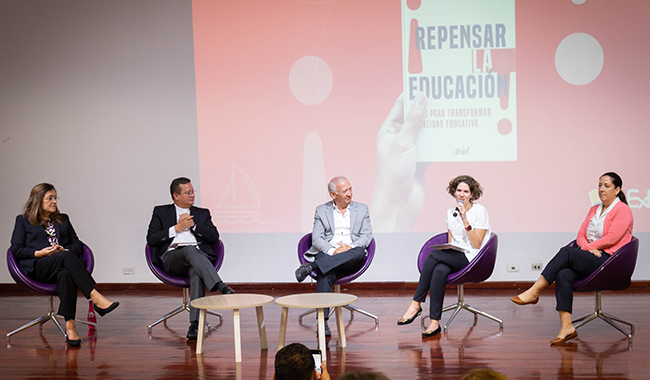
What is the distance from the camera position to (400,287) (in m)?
5.99

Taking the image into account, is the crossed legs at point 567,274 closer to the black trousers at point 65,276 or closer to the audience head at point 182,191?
the audience head at point 182,191

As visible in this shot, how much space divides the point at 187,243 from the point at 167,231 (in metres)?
0.20

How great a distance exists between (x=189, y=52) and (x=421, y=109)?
2.51 meters

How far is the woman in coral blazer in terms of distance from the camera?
3.92 metres

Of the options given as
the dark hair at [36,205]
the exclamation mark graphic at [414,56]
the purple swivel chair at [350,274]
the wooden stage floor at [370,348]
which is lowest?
the wooden stage floor at [370,348]

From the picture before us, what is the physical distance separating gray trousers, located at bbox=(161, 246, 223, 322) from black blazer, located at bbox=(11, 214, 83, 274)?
0.78 m

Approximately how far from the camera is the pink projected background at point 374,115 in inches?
224

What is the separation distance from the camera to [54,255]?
14.3 ft

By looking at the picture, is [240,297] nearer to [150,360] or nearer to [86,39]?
[150,360]

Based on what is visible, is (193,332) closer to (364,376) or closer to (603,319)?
(603,319)

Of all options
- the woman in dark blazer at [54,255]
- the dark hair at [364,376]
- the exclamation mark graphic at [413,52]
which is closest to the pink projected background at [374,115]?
the exclamation mark graphic at [413,52]

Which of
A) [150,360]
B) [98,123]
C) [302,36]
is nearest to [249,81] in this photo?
[302,36]

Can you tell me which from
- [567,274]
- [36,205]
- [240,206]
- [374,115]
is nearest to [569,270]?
[567,274]

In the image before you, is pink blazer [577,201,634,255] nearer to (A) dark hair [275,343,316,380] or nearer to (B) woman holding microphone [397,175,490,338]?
(B) woman holding microphone [397,175,490,338]
